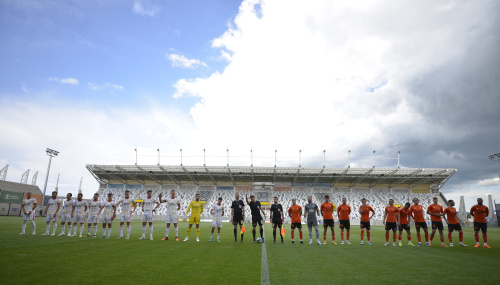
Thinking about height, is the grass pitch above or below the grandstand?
below

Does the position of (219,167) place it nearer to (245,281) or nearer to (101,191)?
(101,191)

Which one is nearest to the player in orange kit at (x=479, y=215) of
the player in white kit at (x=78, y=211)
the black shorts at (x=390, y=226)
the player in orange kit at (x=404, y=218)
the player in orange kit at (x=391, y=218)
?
the player in orange kit at (x=404, y=218)

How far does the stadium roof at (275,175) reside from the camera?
4516 centimetres

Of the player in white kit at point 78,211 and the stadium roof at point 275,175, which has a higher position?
the stadium roof at point 275,175

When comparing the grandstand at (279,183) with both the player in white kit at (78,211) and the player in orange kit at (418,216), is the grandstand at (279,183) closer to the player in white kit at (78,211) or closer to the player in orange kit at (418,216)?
the player in white kit at (78,211)

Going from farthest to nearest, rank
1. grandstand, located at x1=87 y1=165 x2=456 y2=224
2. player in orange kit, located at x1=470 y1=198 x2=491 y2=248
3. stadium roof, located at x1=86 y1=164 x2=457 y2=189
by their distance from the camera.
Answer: grandstand, located at x1=87 y1=165 x2=456 y2=224 < stadium roof, located at x1=86 y1=164 x2=457 y2=189 < player in orange kit, located at x1=470 y1=198 x2=491 y2=248

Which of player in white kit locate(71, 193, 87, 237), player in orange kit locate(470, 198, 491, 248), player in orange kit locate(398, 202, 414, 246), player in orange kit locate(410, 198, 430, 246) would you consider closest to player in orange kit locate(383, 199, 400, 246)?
player in orange kit locate(398, 202, 414, 246)

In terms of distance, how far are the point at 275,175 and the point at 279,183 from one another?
9.59 ft

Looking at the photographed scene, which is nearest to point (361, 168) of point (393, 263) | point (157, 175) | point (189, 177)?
point (189, 177)

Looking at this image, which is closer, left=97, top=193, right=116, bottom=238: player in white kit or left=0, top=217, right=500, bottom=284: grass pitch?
left=0, top=217, right=500, bottom=284: grass pitch

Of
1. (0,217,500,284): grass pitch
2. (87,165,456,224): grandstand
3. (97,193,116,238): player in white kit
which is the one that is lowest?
(0,217,500,284): grass pitch

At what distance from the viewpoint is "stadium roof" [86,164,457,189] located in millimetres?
45156

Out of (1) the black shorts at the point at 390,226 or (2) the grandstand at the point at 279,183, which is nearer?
(1) the black shorts at the point at 390,226

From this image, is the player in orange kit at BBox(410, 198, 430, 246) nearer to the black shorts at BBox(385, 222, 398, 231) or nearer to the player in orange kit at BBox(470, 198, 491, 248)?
the black shorts at BBox(385, 222, 398, 231)
